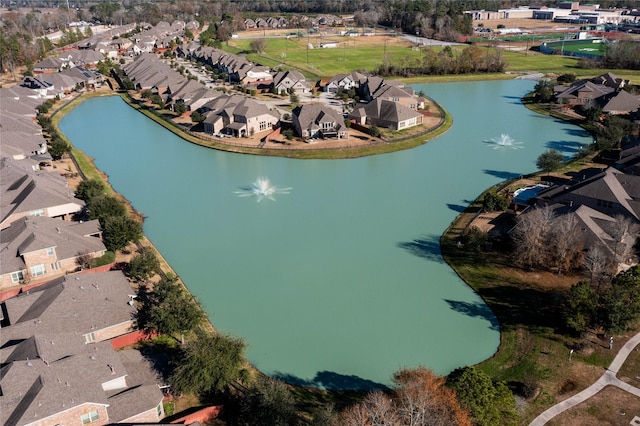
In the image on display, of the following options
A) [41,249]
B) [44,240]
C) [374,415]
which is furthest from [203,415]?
[44,240]

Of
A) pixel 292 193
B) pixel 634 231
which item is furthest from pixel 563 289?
pixel 292 193

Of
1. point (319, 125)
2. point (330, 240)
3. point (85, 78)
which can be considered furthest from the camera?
point (85, 78)

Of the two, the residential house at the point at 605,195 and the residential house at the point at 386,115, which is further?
the residential house at the point at 386,115

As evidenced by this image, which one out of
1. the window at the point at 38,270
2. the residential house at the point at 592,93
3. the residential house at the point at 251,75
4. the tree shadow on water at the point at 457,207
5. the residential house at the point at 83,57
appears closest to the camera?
the window at the point at 38,270

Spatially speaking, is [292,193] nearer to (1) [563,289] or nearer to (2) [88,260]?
(2) [88,260]

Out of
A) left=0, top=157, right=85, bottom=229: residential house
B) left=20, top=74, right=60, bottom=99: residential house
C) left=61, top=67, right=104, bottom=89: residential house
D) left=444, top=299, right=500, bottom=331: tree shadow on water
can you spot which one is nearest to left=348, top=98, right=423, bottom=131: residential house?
left=444, top=299, right=500, bottom=331: tree shadow on water

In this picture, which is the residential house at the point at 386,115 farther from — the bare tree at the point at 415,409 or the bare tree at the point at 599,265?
the bare tree at the point at 415,409

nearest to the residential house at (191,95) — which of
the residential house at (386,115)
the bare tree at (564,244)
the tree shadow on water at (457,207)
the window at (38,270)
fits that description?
the residential house at (386,115)

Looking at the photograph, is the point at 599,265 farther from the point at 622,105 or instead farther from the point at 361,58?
the point at 361,58
